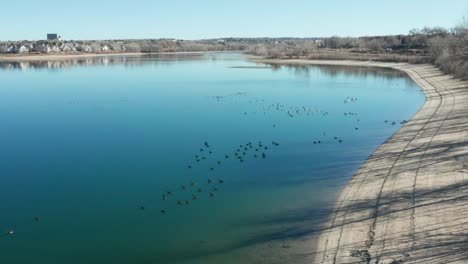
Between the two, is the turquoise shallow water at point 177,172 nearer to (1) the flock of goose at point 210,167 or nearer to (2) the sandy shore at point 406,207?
(1) the flock of goose at point 210,167

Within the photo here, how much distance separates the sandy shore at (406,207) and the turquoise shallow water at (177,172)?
91 cm

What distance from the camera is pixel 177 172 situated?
21.8m

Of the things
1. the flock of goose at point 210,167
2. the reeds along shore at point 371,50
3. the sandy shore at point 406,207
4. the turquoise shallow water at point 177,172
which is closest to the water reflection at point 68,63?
the reeds along shore at point 371,50

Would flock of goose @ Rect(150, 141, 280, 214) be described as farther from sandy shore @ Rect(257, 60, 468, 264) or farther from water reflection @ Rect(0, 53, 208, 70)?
water reflection @ Rect(0, 53, 208, 70)

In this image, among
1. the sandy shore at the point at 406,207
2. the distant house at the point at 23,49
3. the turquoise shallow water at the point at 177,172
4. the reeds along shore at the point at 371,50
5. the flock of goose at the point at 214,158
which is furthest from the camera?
the distant house at the point at 23,49

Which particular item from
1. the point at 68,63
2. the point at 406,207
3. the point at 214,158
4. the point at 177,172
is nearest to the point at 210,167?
the point at 214,158

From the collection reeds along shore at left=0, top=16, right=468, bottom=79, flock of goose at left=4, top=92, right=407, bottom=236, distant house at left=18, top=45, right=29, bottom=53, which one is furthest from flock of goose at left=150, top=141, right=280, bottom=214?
distant house at left=18, top=45, right=29, bottom=53

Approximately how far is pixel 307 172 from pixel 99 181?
9875 mm

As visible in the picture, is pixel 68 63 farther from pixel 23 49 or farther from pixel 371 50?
pixel 371 50

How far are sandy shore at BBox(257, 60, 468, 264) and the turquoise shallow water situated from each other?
91cm

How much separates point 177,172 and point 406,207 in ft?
35.7

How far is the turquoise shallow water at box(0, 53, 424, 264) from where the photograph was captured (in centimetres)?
1430

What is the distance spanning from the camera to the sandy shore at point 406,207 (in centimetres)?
1288

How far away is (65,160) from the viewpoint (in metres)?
24.0
